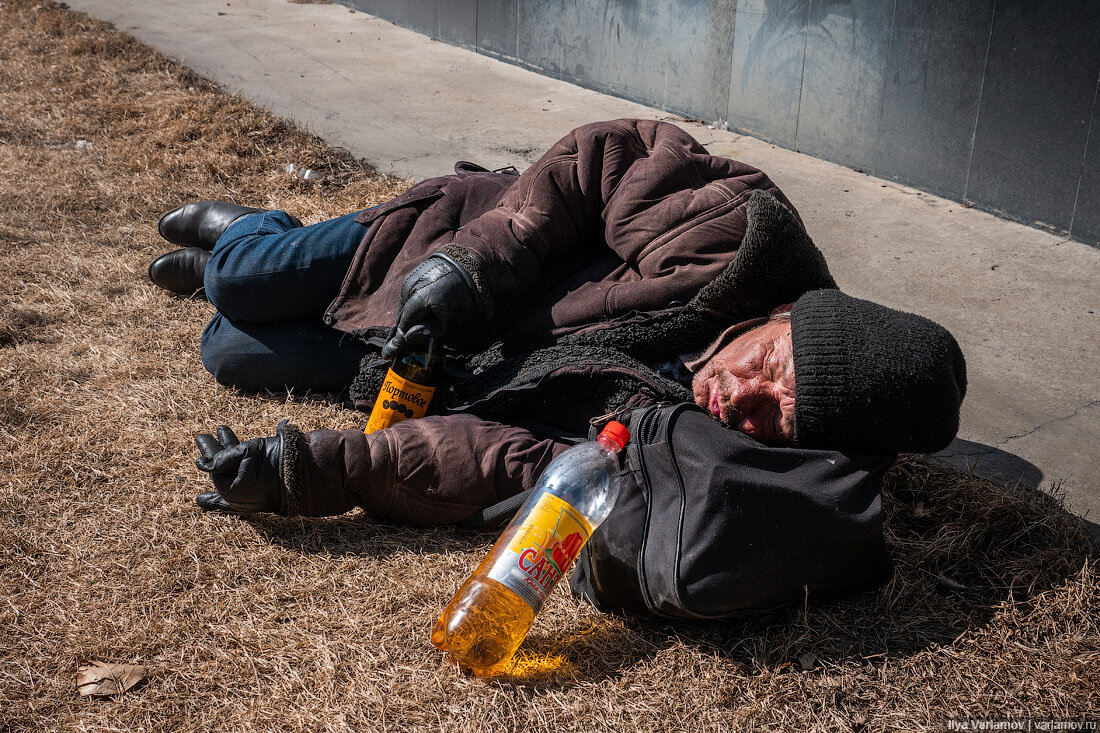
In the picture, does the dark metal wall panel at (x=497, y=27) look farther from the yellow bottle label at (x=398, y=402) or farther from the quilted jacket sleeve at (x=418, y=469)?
the quilted jacket sleeve at (x=418, y=469)

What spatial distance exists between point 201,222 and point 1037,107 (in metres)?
4.06

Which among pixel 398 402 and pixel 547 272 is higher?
pixel 547 272

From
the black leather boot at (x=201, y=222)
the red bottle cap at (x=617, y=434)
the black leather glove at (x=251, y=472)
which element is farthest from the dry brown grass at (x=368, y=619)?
the black leather boot at (x=201, y=222)

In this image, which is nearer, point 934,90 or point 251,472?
point 251,472

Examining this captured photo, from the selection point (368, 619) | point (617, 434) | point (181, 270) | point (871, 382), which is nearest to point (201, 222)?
point (181, 270)

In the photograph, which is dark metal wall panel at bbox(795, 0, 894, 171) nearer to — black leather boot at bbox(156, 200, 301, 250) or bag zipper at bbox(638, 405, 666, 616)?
black leather boot at bbox(156, 200, 301, 250)

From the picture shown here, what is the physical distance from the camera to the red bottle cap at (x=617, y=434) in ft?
7.45

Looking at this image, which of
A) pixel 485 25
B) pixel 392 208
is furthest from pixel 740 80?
pixel 392 208

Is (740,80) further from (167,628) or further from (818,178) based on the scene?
(167,628)

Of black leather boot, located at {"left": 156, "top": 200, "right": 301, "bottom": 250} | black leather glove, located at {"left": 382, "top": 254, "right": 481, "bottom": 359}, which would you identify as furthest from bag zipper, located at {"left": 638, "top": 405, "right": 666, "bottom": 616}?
black leather boot, located at {"left": 156, "top": 200, "right": 301, "bottom": 250}

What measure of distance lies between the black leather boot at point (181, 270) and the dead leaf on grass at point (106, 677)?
82.4 inches

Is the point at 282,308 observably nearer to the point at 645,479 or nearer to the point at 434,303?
the point at 434,303

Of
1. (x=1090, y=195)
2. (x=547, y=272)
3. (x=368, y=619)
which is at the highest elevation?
(x=547, y=272)

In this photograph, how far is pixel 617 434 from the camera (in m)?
2.28
